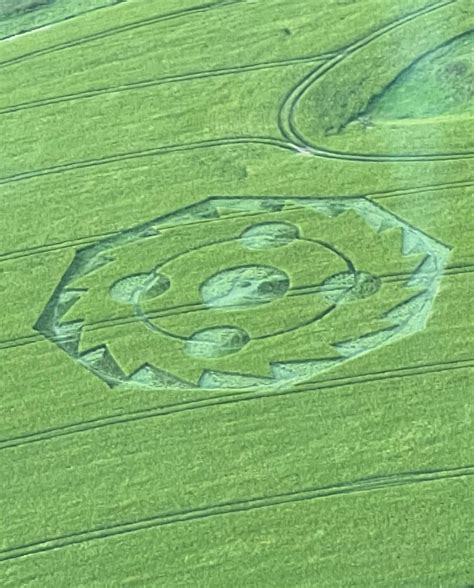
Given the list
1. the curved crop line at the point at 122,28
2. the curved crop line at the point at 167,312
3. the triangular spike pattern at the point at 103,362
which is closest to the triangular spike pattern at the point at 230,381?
the triangular spike pattern at the point at 103,362

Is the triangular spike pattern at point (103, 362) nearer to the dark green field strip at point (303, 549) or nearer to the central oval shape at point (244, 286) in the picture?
the central oval shape at point (244, 286)

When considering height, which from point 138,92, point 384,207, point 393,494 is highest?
point 138,92

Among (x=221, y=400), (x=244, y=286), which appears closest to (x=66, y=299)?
(x=244, y=286)

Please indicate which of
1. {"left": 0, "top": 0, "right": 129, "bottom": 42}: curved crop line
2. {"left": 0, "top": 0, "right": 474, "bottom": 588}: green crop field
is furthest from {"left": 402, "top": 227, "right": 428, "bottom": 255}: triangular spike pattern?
{"left": 0, "top": 0, "right": 129, "bottom": 42}: curved crop line

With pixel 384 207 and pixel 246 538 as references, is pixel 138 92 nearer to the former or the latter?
pixel 384 207

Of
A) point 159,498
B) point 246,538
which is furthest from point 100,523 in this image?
point 246,538

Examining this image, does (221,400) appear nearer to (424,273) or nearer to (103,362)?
(103,362)
